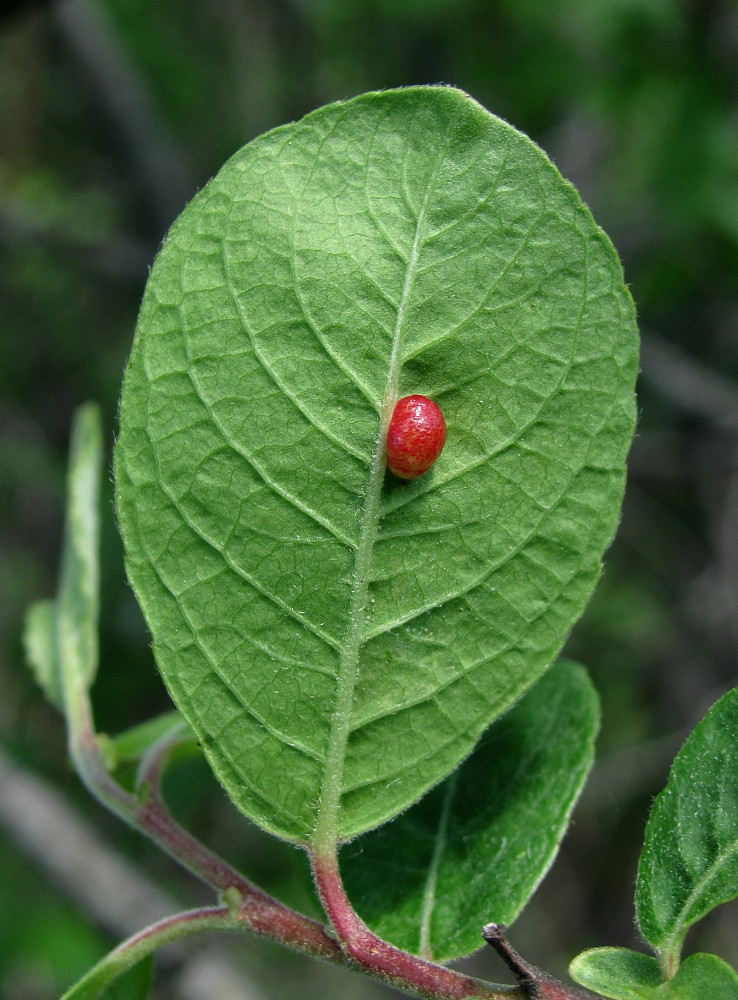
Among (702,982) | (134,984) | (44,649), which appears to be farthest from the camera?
(44,649)

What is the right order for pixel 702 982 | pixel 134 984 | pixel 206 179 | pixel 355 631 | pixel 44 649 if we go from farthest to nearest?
pixel 206 179
pixel 44 649
pixel 134 984
pixel 355 631
pixel 702 982

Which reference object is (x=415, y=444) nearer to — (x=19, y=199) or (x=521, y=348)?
(x=521, y=348)

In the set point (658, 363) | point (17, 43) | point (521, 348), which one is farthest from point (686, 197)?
point (17, 43)

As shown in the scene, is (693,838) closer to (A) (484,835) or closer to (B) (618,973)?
(B) (618,973)

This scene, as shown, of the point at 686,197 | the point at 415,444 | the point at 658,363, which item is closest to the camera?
the point at 415,444

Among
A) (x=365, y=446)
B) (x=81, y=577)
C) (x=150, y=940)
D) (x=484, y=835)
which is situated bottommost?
(x=484, y=835)

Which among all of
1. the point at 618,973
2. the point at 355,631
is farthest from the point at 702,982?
the point at 355,631

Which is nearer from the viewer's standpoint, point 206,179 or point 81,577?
point 81,577

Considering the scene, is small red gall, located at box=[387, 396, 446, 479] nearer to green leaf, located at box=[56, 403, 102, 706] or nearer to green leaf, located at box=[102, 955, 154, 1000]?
green leaf, located at box=[56, 403, 102, 706]
